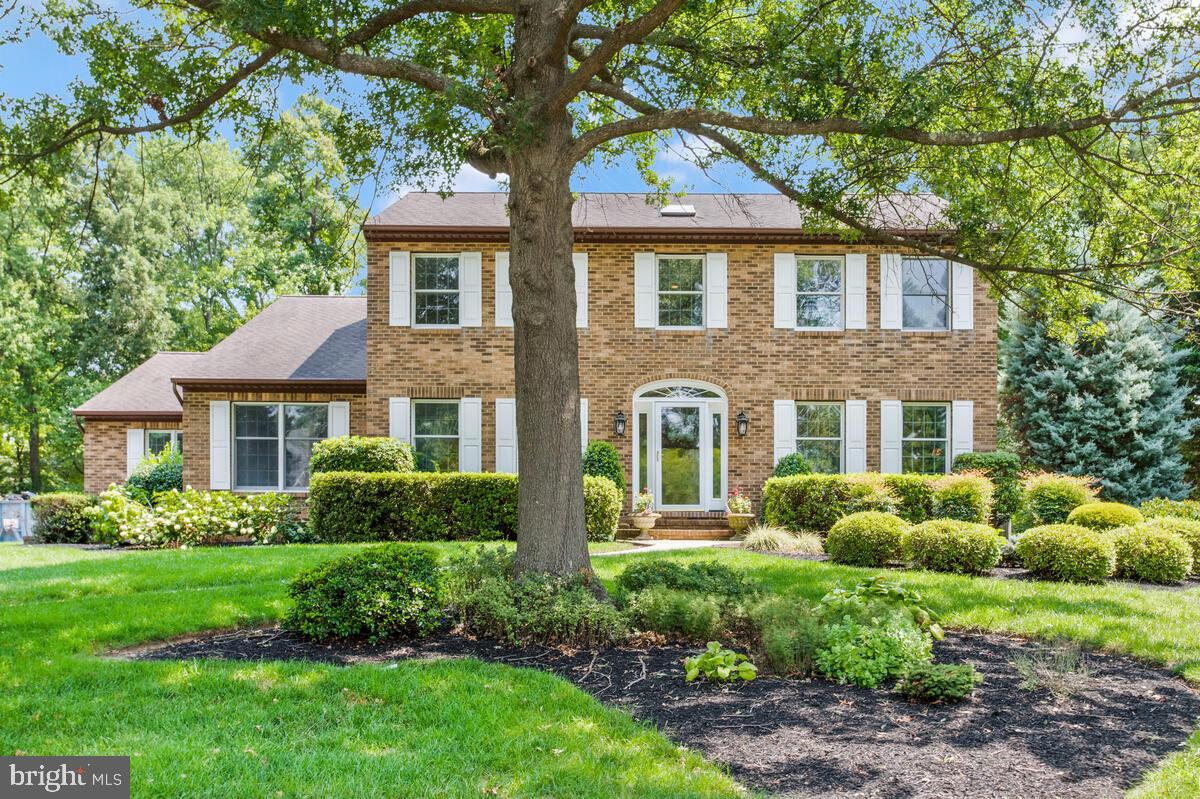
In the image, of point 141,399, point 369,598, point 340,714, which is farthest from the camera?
point 141,399

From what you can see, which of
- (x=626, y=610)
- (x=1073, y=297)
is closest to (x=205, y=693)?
(x=626, y=610)

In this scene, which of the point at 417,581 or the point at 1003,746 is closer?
the point at 1003,746

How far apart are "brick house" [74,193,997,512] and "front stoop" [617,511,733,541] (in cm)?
20

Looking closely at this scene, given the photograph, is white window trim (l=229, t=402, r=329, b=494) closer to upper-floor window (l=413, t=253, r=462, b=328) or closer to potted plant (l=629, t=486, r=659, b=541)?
upper-floor window (l=413, t=253, r=462, b=328)

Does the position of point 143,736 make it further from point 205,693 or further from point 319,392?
point 319,392

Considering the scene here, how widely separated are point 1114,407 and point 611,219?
11.7m

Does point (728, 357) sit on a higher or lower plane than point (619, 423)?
higher

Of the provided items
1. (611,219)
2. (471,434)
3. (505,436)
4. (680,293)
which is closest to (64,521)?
(471,434)

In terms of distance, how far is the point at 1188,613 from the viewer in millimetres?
7133

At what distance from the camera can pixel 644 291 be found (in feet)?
50.1

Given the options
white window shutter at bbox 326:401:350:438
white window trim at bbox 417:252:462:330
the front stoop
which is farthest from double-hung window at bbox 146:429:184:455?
the front stoop

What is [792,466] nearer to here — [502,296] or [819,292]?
[819,292]

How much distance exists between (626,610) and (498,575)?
3.44 feet

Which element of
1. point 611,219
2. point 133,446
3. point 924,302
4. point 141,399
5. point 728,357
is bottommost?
point 133,446
